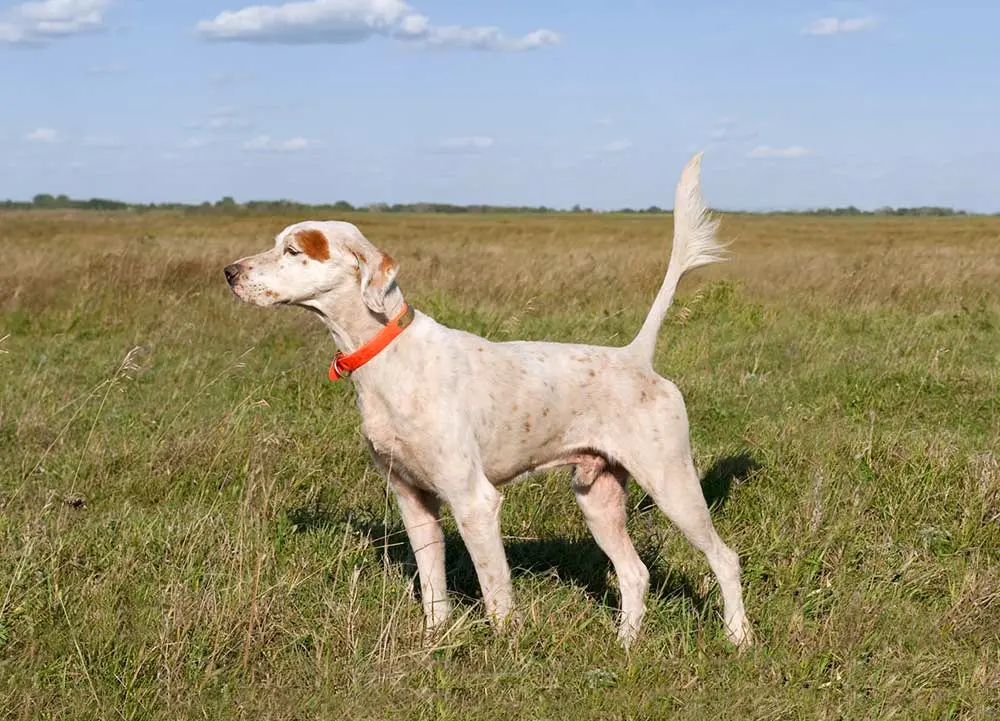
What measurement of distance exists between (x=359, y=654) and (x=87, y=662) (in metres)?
0.92

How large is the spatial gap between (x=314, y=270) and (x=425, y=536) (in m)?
1.19

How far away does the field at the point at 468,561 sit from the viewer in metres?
3.62

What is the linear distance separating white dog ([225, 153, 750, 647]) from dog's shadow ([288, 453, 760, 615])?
33 cm

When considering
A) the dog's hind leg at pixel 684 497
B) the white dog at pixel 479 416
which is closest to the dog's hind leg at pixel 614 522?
the white dog at pixel 479 416

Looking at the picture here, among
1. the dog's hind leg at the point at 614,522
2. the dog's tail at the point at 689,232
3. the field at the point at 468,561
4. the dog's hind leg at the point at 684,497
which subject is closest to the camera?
the field at the point at 468,561

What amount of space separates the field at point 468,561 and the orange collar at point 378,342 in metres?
0.78

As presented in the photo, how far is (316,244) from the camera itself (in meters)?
3.93

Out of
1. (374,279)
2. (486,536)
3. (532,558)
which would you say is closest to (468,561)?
(532,558)

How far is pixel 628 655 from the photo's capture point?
386cm

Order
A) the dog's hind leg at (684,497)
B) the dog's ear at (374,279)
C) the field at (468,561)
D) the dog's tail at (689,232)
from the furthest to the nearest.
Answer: the dog's tail at (689,232) → the dog's hind leg at (684,497) → the dog's ear at (374,279) → the field at (468,561)

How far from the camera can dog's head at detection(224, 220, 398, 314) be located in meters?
3.93

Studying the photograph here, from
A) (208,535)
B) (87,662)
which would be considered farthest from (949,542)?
(87,662)

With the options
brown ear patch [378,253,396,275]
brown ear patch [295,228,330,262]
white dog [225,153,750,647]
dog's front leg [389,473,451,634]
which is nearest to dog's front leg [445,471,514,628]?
white dog [225,153,750,647]

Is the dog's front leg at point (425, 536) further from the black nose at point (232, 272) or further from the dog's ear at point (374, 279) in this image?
the black nose at point (232, 272)
